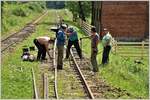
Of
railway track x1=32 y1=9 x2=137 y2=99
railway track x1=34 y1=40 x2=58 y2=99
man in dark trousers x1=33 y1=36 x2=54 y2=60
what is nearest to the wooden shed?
railway track x1=34 y1=40 x2=58 y2=99

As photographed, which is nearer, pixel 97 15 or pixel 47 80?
pixel 47 80

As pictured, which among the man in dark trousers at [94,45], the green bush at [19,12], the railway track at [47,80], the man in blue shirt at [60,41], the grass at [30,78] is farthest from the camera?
the green bush at [19,12]

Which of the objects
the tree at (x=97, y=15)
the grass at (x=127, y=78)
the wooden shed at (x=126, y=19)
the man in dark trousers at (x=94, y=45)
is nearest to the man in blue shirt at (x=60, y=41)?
the man in dark trousers at (x=94, y=45)

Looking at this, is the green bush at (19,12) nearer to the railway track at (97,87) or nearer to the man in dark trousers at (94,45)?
the man in dark trousers at (94,45)

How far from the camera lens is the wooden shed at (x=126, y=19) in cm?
3916

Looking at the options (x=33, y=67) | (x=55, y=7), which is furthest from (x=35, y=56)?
(x=55, y=7)

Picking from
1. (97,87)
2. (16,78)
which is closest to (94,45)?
(97,87)

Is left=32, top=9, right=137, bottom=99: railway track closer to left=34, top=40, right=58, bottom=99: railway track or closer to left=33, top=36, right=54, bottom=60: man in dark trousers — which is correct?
left=34, top=40, right=58, bottom=99: railway track

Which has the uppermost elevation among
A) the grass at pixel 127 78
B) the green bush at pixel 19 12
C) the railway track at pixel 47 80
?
the green bush at pixel 19 12

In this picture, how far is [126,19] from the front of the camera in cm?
3950

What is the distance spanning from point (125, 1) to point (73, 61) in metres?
20.6

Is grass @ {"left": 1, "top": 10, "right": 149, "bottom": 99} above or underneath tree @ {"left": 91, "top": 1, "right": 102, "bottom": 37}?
underneath

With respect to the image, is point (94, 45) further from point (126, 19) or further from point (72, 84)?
point (126, 19)

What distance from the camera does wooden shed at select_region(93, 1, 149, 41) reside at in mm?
39156
